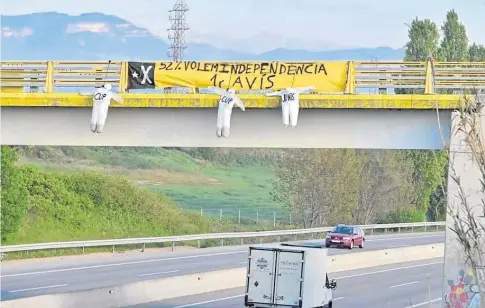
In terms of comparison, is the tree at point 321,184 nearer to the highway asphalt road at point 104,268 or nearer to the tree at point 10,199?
the highway asphalt road at point 104,268

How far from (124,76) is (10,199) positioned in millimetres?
30743

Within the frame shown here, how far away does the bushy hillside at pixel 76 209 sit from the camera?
184 feet

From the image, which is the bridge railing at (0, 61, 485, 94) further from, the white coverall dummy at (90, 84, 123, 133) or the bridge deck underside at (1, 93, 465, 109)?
the white coverall dummy at (90, 84, 123, 133)

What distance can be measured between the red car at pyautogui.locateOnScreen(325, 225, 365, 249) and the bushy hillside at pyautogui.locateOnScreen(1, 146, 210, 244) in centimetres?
1280

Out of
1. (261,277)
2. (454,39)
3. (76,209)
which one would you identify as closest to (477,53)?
(454,39)

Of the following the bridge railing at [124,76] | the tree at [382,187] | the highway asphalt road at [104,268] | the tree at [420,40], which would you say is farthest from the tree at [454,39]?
the bridge railing at [124,76]

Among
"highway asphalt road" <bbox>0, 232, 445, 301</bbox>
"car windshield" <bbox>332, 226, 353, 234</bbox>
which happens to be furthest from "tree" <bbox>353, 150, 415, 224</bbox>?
"highway asphalt road" <bbox>0, 232, 445, 301</bbox>

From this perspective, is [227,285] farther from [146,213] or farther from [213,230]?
[213,230]

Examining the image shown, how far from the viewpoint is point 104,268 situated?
47844mm

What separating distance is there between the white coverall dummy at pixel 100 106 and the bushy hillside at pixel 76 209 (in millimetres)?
31145

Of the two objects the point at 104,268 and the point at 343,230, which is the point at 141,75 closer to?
the point at 104,268

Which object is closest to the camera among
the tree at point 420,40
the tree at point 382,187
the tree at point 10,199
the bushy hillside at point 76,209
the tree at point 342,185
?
the tree at point 10,199

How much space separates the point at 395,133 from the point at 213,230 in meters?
52.6

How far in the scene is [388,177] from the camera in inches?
3578
